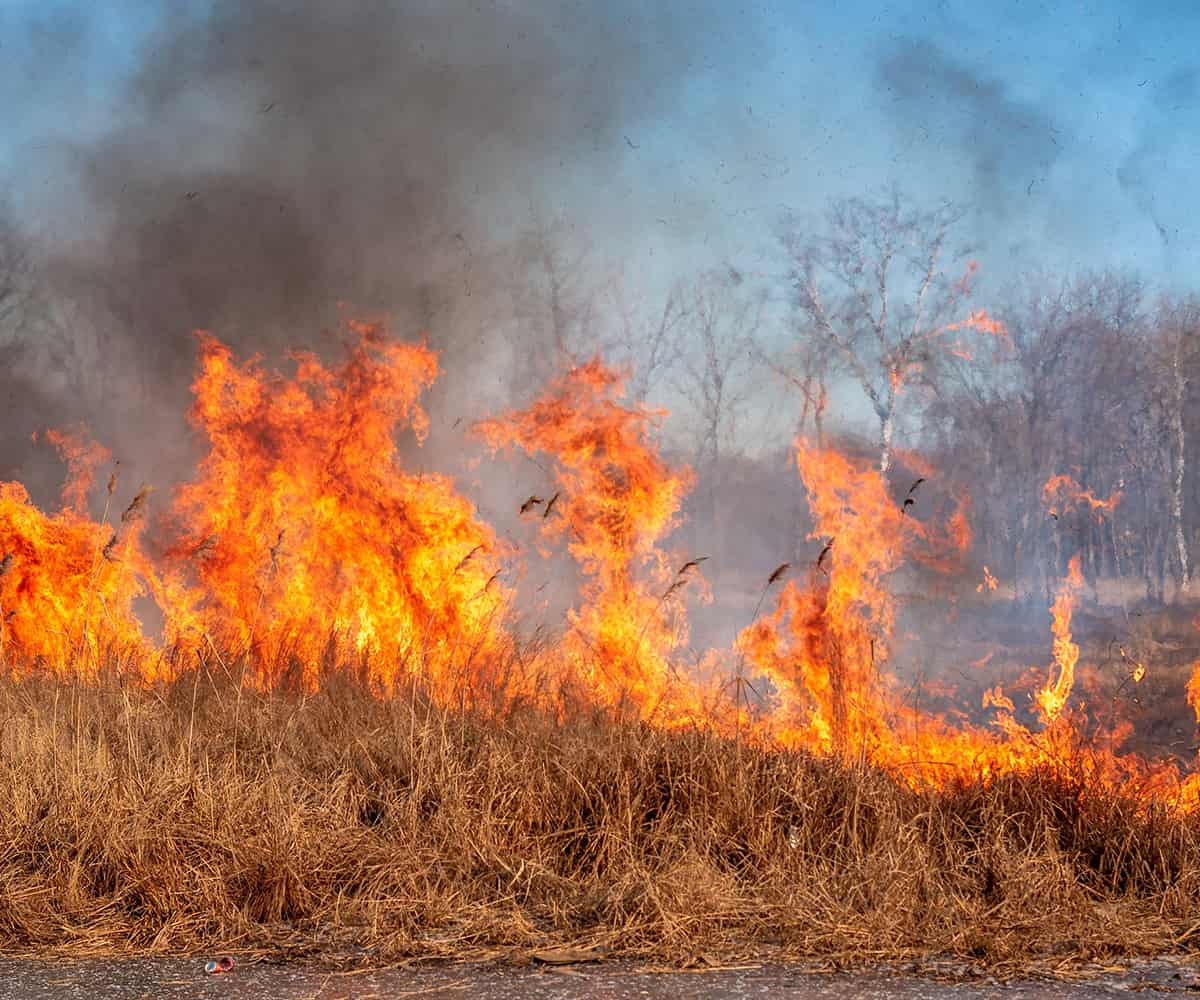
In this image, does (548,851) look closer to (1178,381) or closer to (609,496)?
(609,496)

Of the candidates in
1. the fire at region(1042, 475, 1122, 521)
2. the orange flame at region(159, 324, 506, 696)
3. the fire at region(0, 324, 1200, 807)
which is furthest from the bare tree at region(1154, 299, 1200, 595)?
the orange flame at region(159, 324, 506, 696)

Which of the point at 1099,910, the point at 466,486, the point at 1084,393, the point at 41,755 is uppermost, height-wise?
the point at 1084,393

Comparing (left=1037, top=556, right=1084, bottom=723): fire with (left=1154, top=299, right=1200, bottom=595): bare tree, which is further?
(left=1154, top=299, right=1200, bottom=595): bare tree

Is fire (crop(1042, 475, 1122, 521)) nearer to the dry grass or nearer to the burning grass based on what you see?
the burning grass

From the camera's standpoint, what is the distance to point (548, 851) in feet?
15.9

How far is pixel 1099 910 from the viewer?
428 centimetres

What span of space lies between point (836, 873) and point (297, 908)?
7.00 ft

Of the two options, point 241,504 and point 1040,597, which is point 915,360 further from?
point 241,504

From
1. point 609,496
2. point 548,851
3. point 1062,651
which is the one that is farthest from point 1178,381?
point 548,851

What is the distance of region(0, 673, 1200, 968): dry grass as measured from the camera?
412 centimetres

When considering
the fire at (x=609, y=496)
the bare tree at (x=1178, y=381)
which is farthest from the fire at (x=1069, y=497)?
the fire at (x=609, y=496)

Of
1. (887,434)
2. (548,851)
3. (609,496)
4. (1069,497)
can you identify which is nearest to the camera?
(548,851)

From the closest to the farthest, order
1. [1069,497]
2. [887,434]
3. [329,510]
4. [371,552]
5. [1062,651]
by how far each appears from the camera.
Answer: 1. [371,552]
2. [329,510]
3. [1062,651]
4. [887,434]
5. [1069,497]

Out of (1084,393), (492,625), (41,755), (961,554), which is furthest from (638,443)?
(1084,393)
